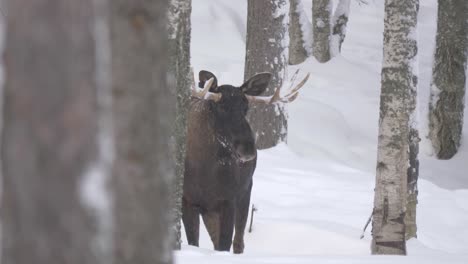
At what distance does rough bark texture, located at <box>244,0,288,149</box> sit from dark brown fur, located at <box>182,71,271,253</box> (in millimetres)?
4955

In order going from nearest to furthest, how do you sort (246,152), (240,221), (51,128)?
(51,128) < (246,152) < (240,221)

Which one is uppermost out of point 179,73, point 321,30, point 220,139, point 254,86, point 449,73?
point 179,73

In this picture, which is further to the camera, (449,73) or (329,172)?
(449,73)

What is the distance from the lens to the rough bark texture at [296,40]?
21984mm

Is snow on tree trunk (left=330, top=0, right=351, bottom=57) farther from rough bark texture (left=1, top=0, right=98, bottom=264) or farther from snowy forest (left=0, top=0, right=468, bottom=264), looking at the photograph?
rough bark texture (left=1, top=0, right=98, bottom=264)

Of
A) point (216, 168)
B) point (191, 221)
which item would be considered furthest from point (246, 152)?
point (191, 221)

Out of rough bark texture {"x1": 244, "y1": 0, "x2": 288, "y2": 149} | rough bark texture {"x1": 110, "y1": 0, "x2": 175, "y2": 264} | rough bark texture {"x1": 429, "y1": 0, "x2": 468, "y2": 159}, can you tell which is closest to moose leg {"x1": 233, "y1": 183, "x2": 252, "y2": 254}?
rough bark texture {"x1": 244, "y1": 0, "x2": 288, "y2": 149}

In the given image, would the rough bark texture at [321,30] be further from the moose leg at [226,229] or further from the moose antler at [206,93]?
the moose leg at [226,229]

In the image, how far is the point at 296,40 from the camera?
869 inches

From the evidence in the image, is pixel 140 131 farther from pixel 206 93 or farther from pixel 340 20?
pixel 340 20

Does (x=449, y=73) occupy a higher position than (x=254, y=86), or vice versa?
(x=254, y=86)

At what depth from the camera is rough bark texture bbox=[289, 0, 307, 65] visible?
22.0 m

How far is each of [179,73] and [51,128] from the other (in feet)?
13.2

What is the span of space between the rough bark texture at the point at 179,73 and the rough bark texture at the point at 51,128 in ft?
12.1
